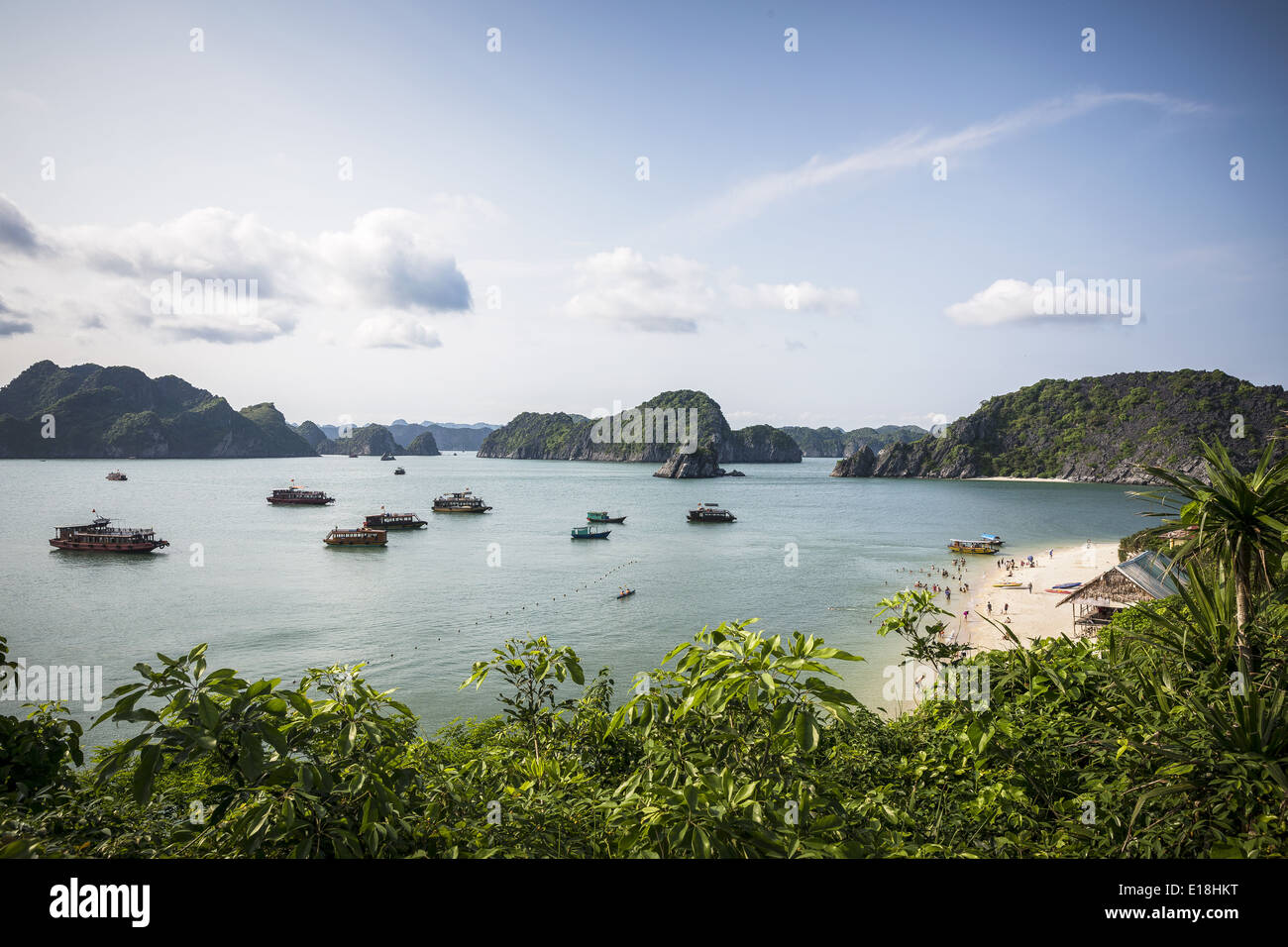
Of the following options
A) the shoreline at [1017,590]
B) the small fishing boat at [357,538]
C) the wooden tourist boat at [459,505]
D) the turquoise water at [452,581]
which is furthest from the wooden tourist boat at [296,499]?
the shoreline at [1017,590]

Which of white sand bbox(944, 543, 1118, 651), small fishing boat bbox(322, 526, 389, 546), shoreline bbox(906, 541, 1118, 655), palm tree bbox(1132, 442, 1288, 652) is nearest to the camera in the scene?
palm tree bbox(1132, 442, 1288, 652)

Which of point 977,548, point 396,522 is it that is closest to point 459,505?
point 396,522

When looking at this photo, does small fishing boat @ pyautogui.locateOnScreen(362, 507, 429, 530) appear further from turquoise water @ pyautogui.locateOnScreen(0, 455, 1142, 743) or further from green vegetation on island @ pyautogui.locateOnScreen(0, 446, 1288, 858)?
green vegetation on island @ pyautogui.locateOnScreen(0, 446, 1288, 858)

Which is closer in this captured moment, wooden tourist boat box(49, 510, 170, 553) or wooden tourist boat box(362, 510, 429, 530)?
wooden tourist boat box(49, 510, 170, 553)

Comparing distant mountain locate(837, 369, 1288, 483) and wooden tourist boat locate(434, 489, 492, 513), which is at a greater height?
distant mountain locate(837, 369, 1288, 483)

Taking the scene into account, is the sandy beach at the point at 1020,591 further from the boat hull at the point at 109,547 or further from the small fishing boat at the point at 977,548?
the boat hull at the point at 109,547

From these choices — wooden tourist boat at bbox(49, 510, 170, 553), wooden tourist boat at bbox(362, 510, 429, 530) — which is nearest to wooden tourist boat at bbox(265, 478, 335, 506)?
wooden tourist boat at bbox(362, 510, 429, 530)

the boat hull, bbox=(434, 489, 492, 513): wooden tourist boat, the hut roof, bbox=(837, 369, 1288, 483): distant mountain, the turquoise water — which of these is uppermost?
bbox=(837, 369, 1288, 483): distant mountain
